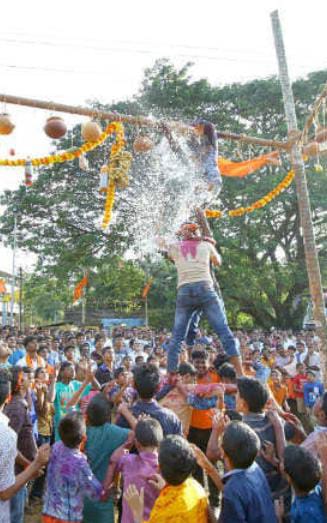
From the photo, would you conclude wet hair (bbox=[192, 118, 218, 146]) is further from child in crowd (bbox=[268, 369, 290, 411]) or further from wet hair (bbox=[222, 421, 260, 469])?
wet hair (bbox=[222, 421, 260, 469])

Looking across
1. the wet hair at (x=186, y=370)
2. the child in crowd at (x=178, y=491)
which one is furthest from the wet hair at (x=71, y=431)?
the wet hair at (x=186, y=370)

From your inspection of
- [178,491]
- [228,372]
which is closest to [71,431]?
[178,491]

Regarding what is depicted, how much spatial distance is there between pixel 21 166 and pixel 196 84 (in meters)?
13.2

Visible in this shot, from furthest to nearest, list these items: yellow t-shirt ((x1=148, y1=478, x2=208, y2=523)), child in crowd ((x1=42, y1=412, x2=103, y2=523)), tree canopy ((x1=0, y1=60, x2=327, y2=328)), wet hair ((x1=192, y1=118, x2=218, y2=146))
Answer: tree canopy ((x1=0, y1=60, x2=327, y2=328)) < wet hair ((x1=192, y1=118, x2=218, y2=146)) < child in crowd ((x1=42, y1=412, x2=103, y2=523)) < yellow t-shirt ((x1=148, y1=478, x2=208, y2=523))

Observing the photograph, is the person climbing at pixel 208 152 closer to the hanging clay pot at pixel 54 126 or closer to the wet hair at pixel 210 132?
the wet hair at pixel 210 132

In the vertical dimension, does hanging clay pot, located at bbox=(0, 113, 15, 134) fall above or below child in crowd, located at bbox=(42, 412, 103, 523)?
above

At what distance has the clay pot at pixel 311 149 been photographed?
7.25 meters

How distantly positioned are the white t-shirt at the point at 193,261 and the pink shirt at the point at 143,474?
2.38 meters

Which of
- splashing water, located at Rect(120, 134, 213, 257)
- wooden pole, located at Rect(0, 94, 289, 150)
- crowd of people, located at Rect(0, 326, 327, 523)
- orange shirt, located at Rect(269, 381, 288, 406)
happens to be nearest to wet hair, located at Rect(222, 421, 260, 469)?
crowd of people, located at Rect(0, 326, 327, 523)

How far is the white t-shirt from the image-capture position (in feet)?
15.8

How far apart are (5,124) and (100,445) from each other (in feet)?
14.2

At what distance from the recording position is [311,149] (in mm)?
7312

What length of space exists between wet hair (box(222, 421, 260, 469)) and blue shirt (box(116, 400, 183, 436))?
2.61ft

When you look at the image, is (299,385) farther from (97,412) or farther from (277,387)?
(97,412)
